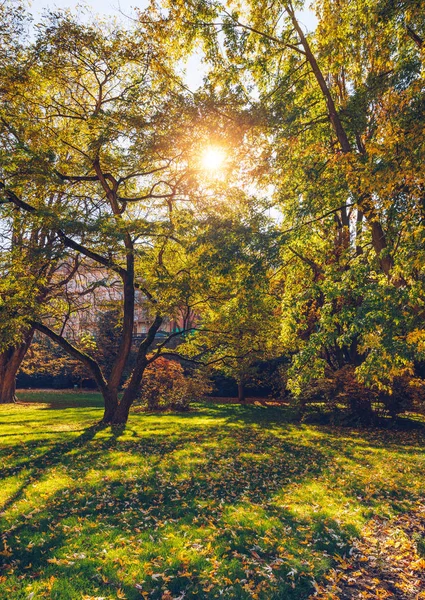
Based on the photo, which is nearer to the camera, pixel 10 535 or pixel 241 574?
pixel 241 574

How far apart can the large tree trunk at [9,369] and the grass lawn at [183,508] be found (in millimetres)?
9375

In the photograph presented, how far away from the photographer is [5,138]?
38.5 ft

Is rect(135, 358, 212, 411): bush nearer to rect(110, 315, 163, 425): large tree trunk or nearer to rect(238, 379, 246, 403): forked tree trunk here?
rect(110, 315, 163, 425): large tree trunk

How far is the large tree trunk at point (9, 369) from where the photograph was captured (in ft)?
70.5

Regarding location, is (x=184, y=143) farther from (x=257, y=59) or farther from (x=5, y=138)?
(x=5, y=138)

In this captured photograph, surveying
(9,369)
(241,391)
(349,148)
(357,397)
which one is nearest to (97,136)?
(349,148)

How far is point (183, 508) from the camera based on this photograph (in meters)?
6.34

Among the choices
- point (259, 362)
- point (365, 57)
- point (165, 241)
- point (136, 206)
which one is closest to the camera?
point (365, 57)

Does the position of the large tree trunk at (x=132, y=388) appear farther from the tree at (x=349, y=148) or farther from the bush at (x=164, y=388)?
the tree at (x=349, y=148)

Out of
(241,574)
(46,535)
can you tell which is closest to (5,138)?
(46,535)

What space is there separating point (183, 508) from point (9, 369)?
1892cm

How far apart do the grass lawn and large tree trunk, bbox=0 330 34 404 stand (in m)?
9.37

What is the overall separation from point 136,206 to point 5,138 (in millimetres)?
6165

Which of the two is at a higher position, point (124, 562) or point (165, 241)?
point (165, 241)
